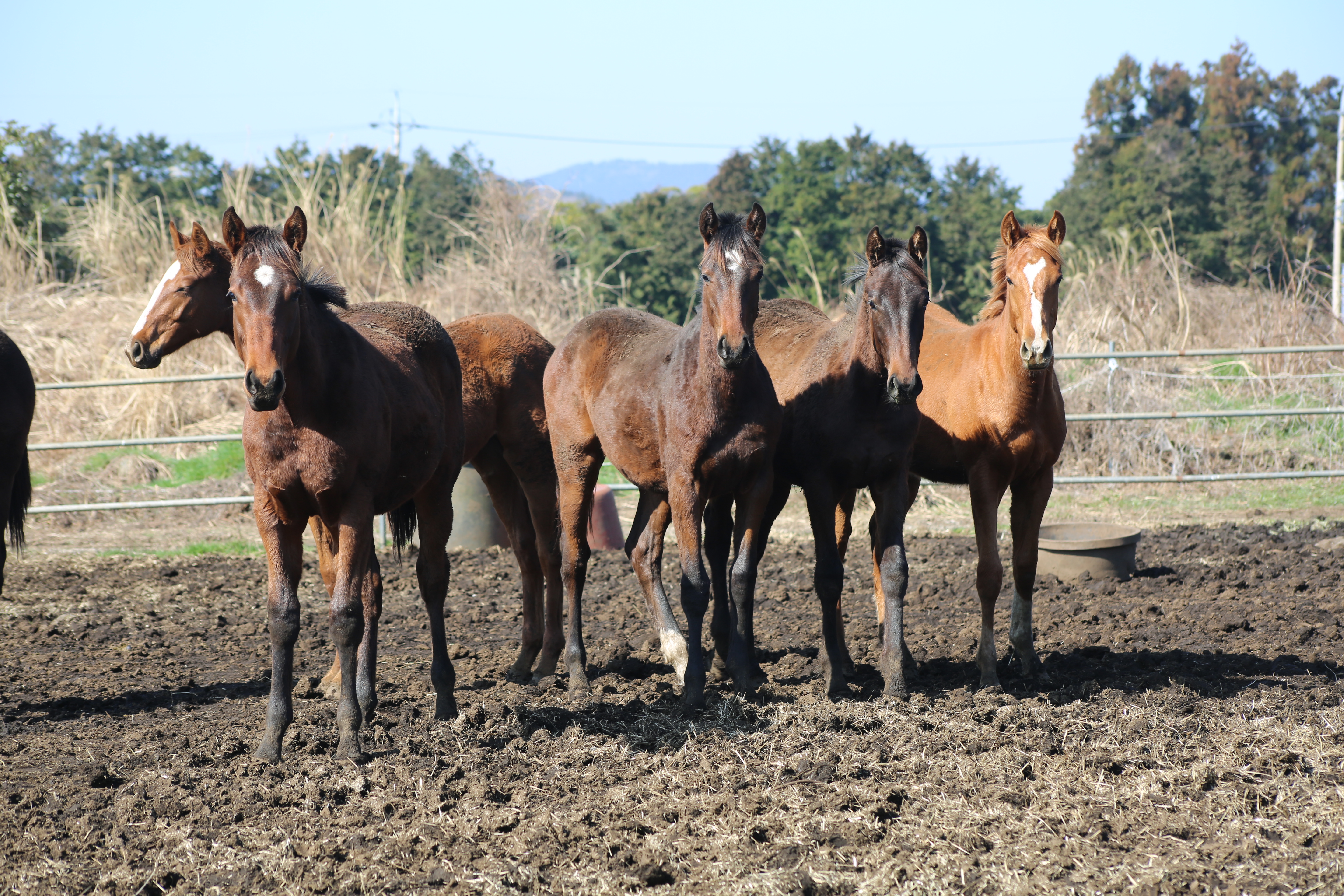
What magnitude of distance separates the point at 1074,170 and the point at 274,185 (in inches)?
1147

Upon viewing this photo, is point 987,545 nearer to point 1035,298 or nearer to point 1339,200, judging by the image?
point 1035,298

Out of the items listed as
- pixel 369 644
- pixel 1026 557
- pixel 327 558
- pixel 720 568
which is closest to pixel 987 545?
pixel 1026 557

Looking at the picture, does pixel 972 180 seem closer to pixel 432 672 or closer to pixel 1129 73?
pixel 1129 73

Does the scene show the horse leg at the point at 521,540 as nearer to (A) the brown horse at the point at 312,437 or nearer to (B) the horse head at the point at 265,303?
(A) the brown horse at the point at 312,437

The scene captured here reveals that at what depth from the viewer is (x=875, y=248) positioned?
4.67 m

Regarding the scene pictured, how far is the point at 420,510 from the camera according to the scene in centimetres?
494

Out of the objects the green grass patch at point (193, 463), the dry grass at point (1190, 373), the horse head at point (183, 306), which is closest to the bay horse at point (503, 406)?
the horse head at point (183, 306)

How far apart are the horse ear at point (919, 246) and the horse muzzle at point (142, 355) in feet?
11.9

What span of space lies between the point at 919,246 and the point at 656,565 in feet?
7.19

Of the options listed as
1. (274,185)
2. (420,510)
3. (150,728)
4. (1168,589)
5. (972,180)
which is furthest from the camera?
(972,180)

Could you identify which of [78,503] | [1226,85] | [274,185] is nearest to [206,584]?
[78,503]

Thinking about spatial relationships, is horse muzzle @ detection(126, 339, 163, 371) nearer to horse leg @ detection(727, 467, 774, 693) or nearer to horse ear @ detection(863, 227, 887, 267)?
horse leg @ detection(727, 467, 774, 693)

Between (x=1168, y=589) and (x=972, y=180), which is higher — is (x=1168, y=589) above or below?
below

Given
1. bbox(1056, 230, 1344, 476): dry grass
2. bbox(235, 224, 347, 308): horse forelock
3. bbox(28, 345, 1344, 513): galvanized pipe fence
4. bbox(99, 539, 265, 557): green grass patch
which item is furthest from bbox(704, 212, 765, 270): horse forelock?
bbox(1056, 230, 1344, 476): dry grass
